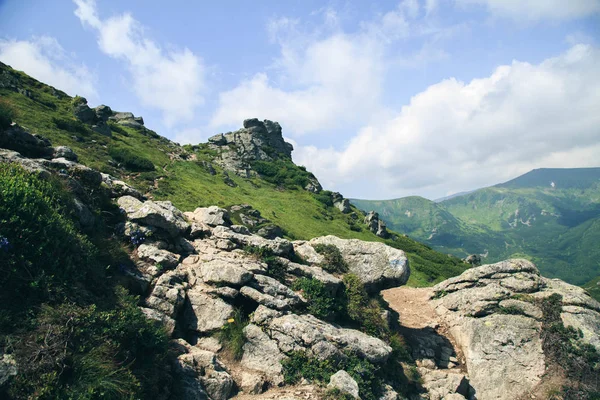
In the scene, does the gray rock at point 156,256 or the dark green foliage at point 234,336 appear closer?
the dark green foliage at point 234,336

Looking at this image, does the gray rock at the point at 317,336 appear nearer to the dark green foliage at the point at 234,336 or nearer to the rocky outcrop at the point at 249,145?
the dark green foliage at the point at 234,336

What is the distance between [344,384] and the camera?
1090 cm

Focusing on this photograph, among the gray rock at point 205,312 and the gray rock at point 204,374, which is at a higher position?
the gray rock at point 205,312

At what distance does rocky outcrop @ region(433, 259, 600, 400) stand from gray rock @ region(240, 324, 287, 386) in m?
12.6

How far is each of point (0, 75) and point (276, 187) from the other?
191 ft

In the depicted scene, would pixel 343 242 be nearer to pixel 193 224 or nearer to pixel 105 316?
pixel 193 224

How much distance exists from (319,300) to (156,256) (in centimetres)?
791

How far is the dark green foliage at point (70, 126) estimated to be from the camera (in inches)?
1828

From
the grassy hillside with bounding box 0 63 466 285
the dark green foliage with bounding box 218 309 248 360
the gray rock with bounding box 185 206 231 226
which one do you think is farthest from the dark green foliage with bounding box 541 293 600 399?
the grassy hillside with bounding box 0 63 466 285

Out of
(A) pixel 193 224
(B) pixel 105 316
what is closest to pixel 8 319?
(B) pixel 105 316

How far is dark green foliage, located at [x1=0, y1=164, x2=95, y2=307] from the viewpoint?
8047mm

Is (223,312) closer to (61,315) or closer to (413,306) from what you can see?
(61,315)

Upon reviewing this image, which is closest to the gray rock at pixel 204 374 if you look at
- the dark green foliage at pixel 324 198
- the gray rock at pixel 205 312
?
the gray rock at pixel 205 312

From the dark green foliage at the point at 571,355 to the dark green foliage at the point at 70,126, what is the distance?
5957 cm
